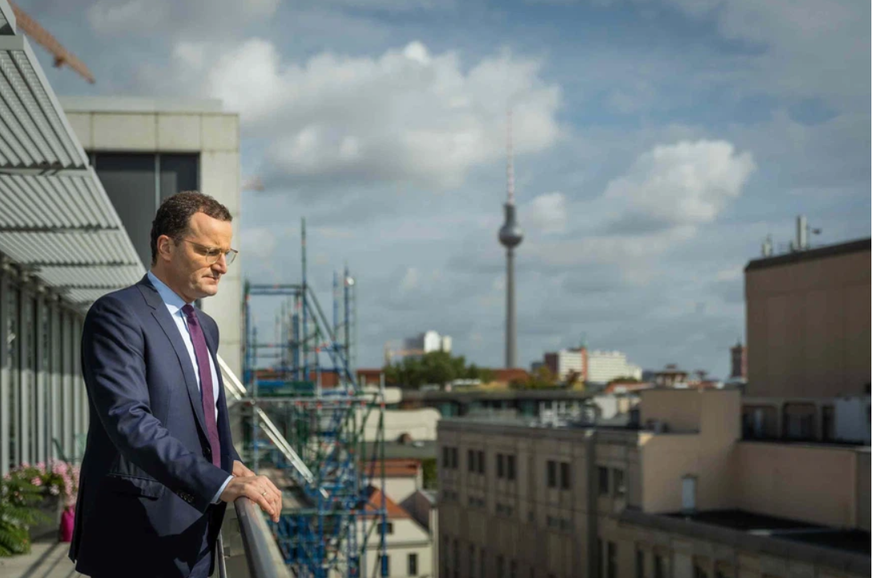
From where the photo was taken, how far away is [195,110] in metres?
19.3

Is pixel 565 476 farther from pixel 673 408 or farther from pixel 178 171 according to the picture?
pixel 178 171

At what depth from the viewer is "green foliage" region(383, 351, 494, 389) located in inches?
5792

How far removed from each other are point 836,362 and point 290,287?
35410 millimetres

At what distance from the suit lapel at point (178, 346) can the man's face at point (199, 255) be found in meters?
0.09

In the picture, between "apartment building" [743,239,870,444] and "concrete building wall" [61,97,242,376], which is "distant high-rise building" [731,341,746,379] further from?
"concrete building wall" [61,97,242,376]

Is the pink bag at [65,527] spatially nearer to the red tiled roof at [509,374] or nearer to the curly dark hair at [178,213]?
the curly dark hair at [178,213]

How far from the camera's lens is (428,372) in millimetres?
148500

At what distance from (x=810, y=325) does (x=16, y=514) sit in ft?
183

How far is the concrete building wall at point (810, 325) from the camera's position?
57156 millimetres

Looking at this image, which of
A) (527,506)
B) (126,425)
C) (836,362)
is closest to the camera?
(126,425)

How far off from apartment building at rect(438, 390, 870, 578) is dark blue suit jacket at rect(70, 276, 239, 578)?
27414 mm

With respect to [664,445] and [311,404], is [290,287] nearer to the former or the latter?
[311,404]

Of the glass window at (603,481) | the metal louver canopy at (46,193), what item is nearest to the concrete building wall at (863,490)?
the glass window at (603,481)

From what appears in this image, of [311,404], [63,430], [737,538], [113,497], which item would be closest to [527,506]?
[737,538]
